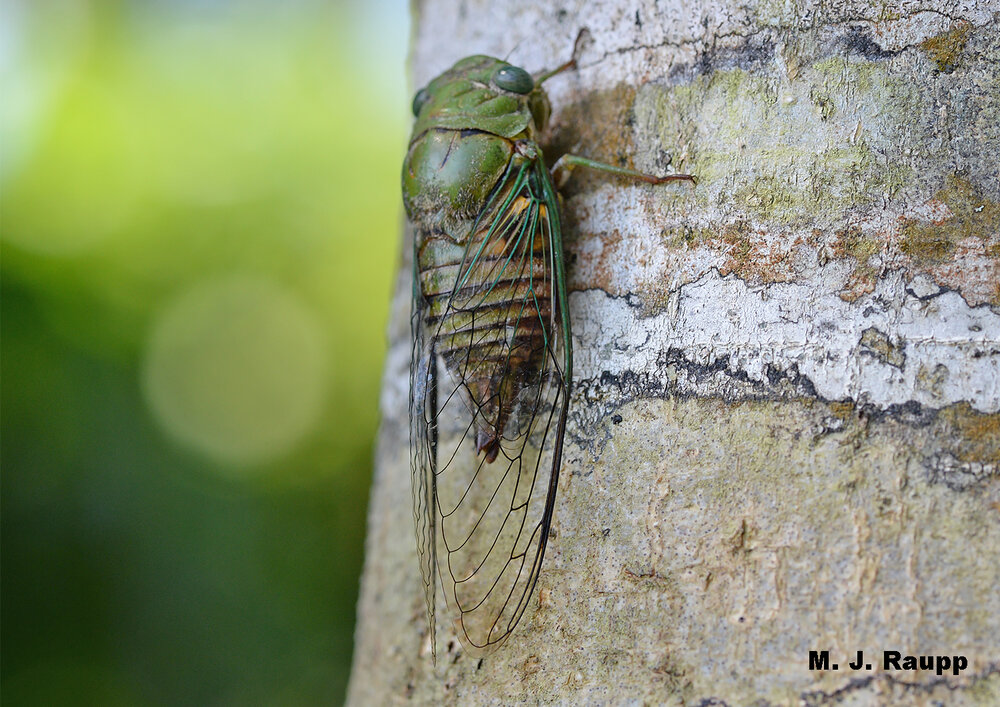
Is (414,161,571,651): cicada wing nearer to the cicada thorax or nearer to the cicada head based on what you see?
the cicada thorax

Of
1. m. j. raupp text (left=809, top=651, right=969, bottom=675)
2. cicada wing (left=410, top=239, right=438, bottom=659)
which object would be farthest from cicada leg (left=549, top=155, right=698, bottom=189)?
m. j. raupp text (left=809, top=651, right=969, bottom=675)

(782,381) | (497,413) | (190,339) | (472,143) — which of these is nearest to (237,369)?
(190,339)

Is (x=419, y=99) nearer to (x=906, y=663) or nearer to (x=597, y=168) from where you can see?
(x=597, y=168)

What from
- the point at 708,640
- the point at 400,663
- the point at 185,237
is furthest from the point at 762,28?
the point at 185,237

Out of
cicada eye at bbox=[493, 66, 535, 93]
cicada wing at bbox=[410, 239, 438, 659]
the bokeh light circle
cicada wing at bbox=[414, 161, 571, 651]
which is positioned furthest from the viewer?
the bokeh light circle

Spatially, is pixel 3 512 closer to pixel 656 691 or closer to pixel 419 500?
pixel 419 500

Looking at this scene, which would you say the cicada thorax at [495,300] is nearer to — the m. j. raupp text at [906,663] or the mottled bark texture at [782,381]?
the mottled bark texture at [782,381]
